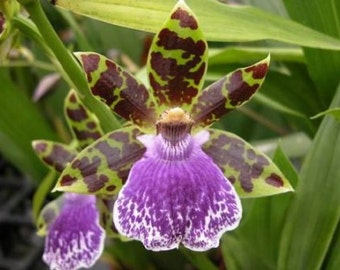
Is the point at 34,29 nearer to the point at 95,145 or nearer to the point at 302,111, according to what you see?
the point at 95,145

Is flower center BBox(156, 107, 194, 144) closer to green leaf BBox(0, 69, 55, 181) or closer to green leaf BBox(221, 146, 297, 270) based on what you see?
green leaf BBox(221, 146, 297, 270)

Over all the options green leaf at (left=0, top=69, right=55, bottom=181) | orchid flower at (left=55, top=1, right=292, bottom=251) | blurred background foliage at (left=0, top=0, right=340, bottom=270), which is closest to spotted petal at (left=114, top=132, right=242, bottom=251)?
orchid flower at (left=55, top=1, right=292, bottom=251)

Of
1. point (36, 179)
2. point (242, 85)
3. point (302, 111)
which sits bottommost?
point (36, 179)


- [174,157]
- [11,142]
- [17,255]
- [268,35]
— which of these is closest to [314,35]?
[268,35]

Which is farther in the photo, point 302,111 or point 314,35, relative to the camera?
point 302,111

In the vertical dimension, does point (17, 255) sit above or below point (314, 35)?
below

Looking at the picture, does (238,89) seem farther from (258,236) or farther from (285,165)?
(258,236)
